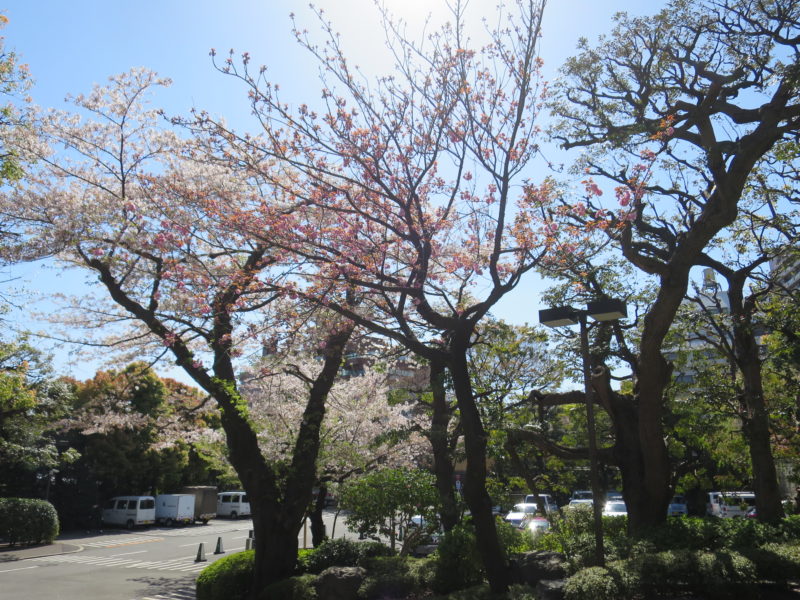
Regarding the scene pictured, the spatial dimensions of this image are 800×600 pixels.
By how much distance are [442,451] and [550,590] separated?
14.6 feet

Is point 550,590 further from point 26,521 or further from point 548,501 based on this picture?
point 548,501

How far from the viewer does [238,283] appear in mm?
8344

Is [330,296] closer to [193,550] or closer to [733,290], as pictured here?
[733,290]

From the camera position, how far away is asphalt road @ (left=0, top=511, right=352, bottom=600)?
12977 millimetres

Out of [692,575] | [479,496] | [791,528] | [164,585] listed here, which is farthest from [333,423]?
[791,528]

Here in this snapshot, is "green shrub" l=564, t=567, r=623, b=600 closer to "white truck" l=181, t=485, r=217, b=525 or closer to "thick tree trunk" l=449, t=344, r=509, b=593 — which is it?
"thick tree trunk" l=449, t=344, r=509, b=593

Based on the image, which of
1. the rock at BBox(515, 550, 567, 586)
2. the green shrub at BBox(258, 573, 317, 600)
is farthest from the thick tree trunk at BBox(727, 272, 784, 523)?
the green shrub at BBox(258, 573, 317, 600)

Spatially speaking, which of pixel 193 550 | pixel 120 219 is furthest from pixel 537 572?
pixel 193 550

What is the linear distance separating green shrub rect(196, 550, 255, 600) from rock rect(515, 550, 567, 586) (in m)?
4.81

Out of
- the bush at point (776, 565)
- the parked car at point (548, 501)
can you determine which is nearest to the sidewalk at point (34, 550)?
the parked car at point (548, 501)

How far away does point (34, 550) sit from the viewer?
2088 cm

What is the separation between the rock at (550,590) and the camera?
6527 mm

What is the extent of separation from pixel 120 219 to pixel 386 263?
4593 mm

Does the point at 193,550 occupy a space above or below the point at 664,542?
below
